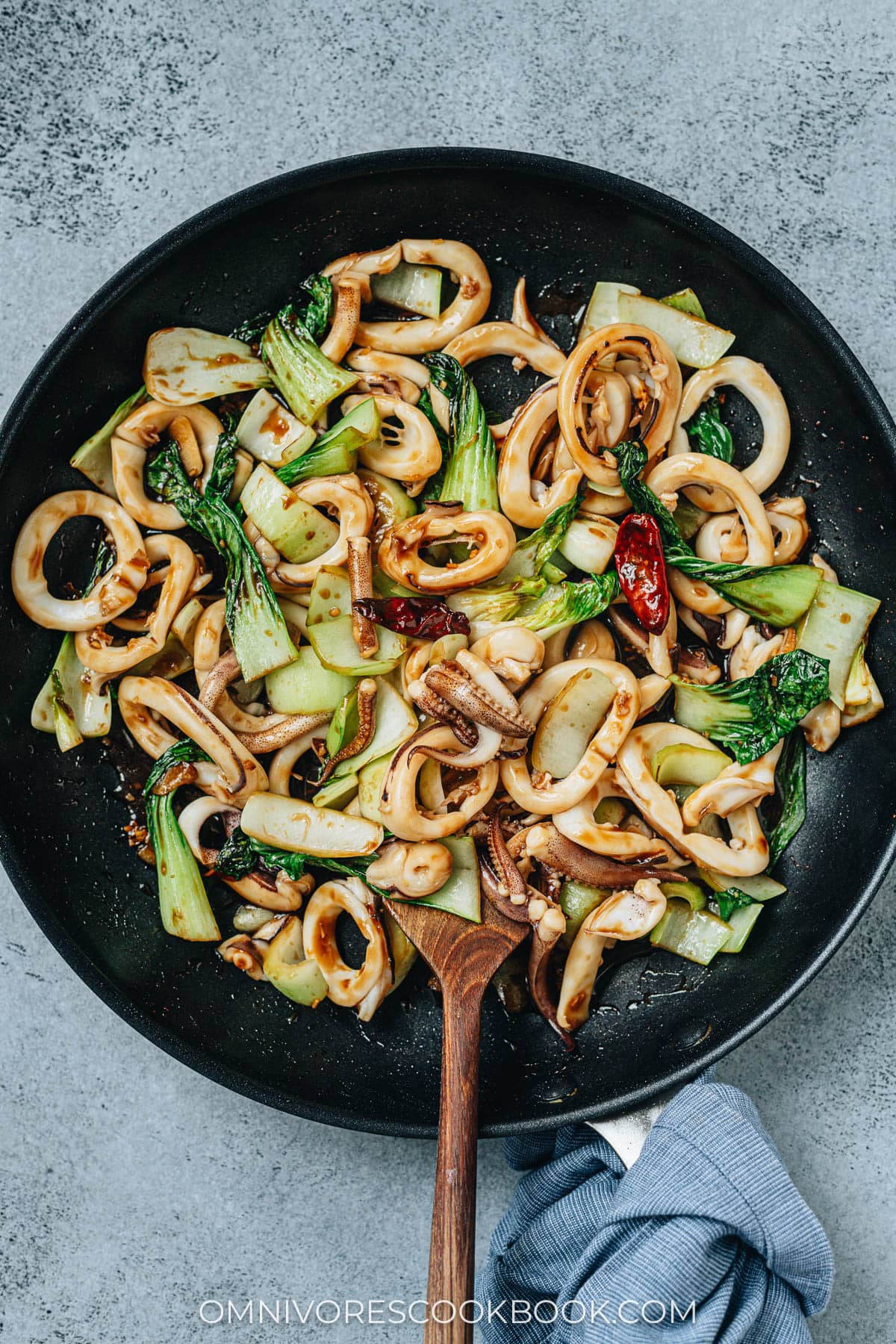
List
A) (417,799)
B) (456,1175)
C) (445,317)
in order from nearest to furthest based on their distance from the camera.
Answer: (456,1175) → (417,799) → (445,317)

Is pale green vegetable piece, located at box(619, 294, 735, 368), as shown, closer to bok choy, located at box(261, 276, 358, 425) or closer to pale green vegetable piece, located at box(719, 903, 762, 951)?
bok choy, located at box(261, 276, 358, 425)

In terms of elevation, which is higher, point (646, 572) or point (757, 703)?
point (646, 572)

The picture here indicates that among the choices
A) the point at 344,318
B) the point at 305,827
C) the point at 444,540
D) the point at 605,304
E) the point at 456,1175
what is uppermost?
the point at 605,304

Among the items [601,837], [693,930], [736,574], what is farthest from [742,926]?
[736,574]

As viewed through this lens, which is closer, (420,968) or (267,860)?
(267,860)

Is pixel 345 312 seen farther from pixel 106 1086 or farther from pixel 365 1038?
pixel 106 1086

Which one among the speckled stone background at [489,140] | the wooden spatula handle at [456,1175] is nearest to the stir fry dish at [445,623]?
the wooden spatula handle at [456,1175]

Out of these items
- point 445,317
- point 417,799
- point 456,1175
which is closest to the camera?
point 456,1175

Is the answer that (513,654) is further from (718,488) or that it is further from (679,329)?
(679,329)
